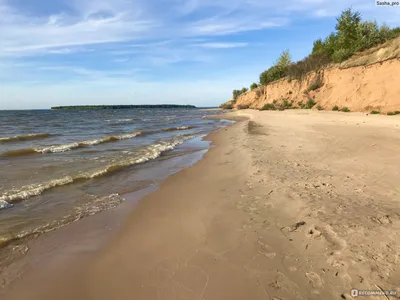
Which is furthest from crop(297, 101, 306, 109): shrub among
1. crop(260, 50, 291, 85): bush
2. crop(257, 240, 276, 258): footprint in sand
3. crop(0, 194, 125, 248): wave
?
crop(257, 240, 276, 258): footprint in sand

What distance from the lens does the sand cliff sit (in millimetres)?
20656

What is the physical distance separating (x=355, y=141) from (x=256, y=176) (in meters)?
5.74

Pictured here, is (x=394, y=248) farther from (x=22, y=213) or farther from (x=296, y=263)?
(x=22, y=213)

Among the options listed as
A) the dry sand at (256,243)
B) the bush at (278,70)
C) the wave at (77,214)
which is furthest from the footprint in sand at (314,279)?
the bush at (278,70)

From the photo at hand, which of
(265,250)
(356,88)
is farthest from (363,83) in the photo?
(265,250)

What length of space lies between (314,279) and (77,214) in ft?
15.6

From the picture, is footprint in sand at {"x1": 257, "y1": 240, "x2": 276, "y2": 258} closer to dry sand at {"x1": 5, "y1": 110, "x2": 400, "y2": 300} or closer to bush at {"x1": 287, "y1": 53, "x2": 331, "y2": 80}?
dry sand at {"x1": 5, "y1": 110, "x2": 400, "y2": 300}

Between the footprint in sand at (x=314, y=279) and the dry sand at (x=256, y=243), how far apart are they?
0.03ft

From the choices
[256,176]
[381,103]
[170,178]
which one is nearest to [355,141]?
[256,176]

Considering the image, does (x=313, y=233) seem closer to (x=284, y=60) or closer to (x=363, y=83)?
(x=363, y=83)

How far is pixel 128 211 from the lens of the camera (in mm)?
5727

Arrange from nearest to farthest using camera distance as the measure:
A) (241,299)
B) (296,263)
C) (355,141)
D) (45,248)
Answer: (241,299) < (296,263) < (45,248) < (355,141)

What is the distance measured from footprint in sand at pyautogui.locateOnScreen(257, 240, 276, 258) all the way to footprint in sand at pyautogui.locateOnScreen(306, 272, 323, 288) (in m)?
0.55

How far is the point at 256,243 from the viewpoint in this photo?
3850 millimetres
